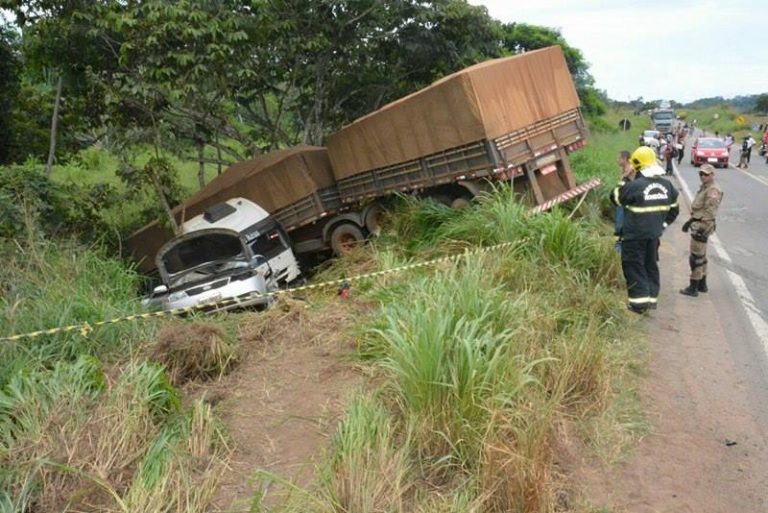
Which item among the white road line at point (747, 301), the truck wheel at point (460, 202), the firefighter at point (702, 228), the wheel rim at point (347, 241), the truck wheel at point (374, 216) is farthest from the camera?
the wheel rim at point (347, 241)

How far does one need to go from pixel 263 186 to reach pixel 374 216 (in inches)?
93.3

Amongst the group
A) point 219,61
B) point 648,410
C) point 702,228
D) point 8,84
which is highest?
point 8,84

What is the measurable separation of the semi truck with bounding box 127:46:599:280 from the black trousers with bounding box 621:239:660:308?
2.76m

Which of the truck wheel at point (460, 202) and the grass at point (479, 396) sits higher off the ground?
the truck wheel at point (460, 202)

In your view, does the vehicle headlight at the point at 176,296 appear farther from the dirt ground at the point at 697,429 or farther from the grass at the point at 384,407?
the dirt ground at the point at 697,429

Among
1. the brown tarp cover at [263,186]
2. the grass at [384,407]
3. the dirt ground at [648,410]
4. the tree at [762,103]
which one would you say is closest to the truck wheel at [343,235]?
the brown tarp cover at [263,186]

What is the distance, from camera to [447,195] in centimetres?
995

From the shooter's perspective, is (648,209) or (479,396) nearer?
(479,396)

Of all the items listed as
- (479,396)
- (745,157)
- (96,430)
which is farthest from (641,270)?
(745,157)

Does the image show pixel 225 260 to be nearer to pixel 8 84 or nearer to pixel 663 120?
pixel 8 84

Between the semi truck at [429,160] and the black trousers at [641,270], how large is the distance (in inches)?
109

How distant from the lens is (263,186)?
11805mm

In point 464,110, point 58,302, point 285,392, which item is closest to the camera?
point 285,392

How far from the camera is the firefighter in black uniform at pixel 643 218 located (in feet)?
19.4
